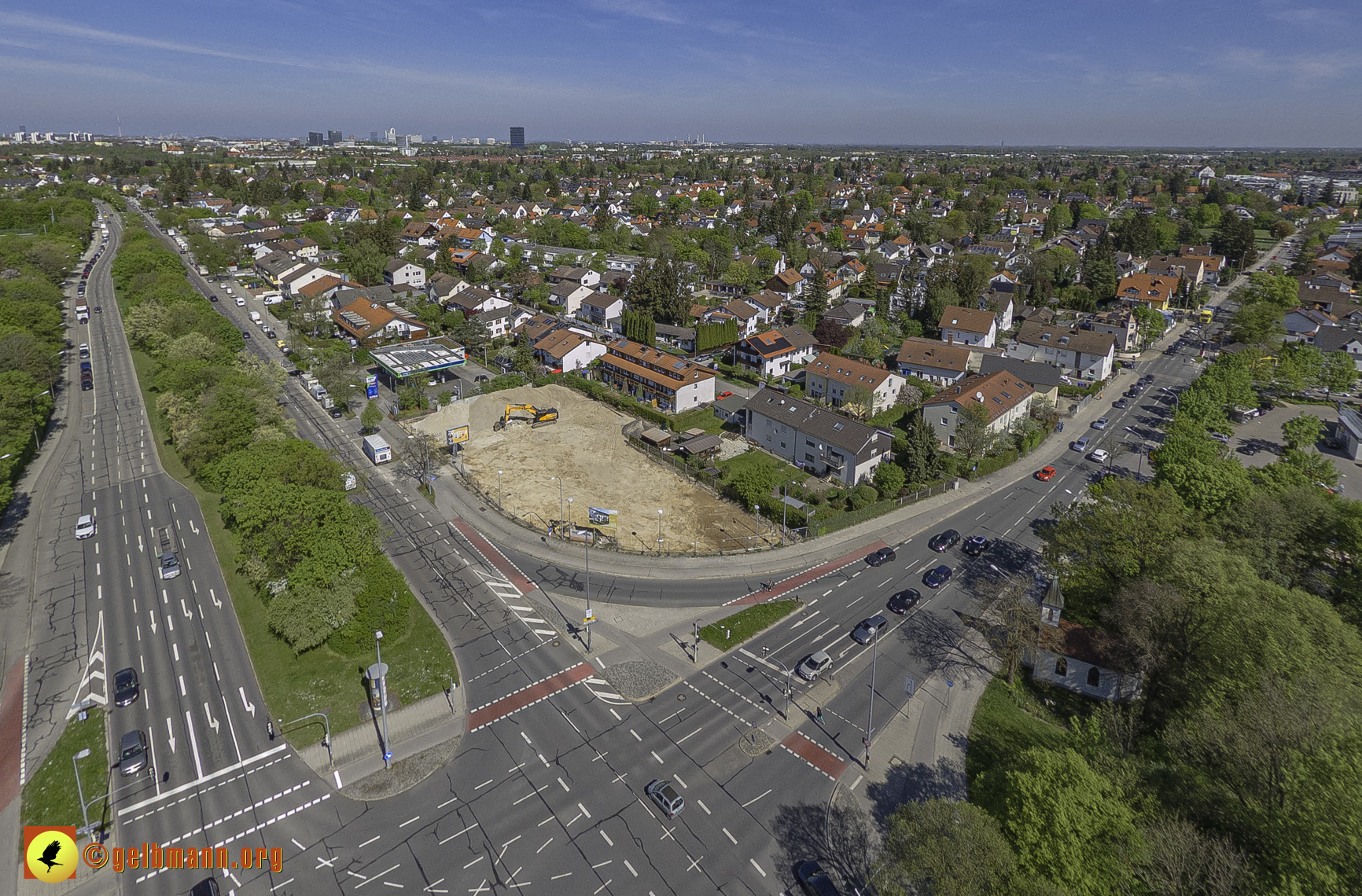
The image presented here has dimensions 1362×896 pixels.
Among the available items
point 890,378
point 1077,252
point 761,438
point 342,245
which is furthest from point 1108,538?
point 342,245

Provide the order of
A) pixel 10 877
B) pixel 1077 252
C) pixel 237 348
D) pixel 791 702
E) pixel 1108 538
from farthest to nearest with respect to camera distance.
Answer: pixel 1077 252 < pixel 237 348 < pixel 1108 538 < pixel 791 702 < pixel 10 877

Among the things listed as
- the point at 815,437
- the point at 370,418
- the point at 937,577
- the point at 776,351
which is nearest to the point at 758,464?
the point at 815,437

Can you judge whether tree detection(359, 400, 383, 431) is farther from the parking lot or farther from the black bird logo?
the parking lot

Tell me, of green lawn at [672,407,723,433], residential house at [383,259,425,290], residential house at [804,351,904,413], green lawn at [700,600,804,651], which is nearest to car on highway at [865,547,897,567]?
green lawn at [700,600,804,651]

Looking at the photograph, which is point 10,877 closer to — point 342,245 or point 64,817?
point 64,817

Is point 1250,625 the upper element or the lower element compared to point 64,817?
upper

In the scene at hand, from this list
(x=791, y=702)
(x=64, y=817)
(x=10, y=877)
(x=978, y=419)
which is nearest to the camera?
(x=10, y=877)
